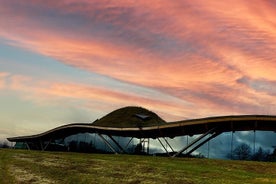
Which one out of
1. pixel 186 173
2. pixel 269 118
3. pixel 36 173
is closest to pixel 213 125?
pixel 269 118

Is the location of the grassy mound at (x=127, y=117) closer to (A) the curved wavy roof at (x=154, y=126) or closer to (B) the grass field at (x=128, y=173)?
(A) the curved wavy roof at (x=154, y=126)

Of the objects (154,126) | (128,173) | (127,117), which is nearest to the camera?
(128,173)

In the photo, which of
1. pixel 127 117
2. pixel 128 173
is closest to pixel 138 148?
pixel 127 117

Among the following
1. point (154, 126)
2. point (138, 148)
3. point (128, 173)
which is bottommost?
point (128, 173)

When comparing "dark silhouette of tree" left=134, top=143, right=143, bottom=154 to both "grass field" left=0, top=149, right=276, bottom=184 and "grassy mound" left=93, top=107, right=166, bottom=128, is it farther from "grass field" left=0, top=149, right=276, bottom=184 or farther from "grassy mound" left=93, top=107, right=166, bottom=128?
"grass field" left=0, top=149, right=276, bottom=184

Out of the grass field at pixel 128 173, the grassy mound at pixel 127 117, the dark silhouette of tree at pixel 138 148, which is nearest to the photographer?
the grass field at pixel 128 173

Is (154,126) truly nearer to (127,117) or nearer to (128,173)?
(127,117)

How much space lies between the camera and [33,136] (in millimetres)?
130875

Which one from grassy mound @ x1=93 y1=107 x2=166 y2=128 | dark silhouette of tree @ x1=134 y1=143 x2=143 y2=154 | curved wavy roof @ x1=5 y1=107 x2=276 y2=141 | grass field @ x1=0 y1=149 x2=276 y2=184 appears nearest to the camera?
grass field @ x1=0 y1=149 x2=276 y2=184

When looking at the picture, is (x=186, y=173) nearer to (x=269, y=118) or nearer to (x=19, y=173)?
(x=19, y=173)

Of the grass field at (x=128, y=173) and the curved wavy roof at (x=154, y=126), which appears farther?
the curved wavy roof at (x=154, y=126)

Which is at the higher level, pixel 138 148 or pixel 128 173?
pixel 138 148

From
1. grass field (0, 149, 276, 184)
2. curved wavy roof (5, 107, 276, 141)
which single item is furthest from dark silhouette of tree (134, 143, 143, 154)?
grass field (0, 149, 276, 184)

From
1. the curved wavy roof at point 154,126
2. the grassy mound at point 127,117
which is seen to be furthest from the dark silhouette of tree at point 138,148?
the grassy mound at point 127,117
